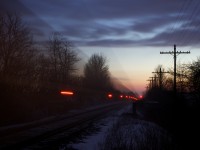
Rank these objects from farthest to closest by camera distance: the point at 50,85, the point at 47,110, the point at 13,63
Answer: the point at 50,85 → the point at 47,110 → the point at 13,63

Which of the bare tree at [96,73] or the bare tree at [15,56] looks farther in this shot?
the bare tree at [96,73]

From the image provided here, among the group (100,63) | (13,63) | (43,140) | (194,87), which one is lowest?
(43,140)

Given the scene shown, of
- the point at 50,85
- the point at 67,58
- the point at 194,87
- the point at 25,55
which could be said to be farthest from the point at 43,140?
the point at 67,58

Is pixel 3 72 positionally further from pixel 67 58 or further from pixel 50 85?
pixel 67 58

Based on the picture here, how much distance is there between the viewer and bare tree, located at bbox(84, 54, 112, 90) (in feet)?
378

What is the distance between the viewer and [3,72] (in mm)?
38656

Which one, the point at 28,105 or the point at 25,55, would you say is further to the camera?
the point at 25,55

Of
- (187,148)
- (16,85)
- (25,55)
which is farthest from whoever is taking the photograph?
(25,55)

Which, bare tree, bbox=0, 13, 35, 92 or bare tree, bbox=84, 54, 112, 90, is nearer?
bare tree, bbox=0, 13, 35, 92

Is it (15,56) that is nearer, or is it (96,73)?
(15,56)

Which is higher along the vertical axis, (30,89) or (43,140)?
(30,89)

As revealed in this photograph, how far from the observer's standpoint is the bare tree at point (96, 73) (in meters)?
115

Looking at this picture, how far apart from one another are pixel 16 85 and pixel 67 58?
34719 millimetres

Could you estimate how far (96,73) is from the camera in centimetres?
12381
